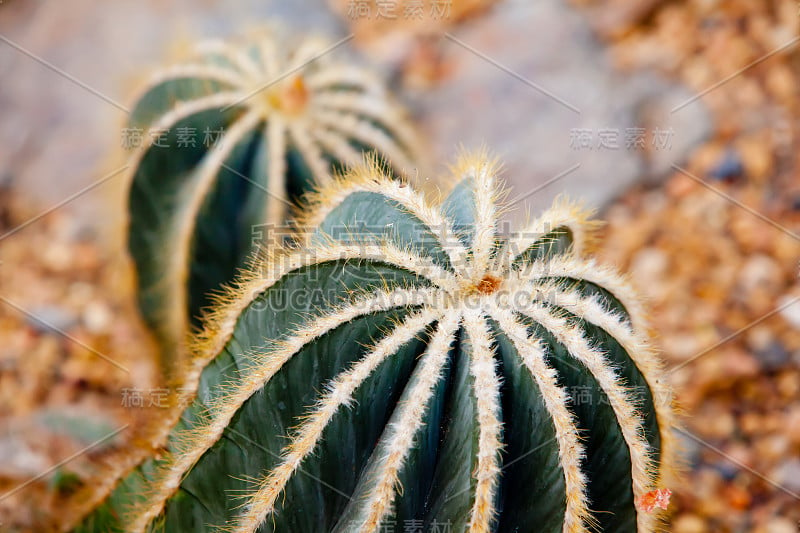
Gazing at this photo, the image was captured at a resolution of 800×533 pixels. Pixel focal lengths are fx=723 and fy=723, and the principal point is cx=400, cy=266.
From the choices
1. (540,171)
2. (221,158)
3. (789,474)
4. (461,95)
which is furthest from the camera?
(461,95)

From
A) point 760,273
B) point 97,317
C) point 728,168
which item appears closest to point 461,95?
point 728,168

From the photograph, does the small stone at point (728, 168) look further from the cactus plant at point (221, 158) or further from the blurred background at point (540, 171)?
the cactus plant at point (221, 158)

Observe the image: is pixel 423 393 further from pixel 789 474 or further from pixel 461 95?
pixel 461 95

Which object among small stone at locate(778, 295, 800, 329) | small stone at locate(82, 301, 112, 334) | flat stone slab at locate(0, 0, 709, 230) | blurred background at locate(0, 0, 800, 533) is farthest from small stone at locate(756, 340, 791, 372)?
small stone at locate(82, 301, 112, 334)

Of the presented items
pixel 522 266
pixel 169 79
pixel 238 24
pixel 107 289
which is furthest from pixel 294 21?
pixel 522 266

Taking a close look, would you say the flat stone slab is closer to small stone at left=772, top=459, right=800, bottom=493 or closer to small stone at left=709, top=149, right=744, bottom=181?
small stone at left=709, top=149, right=744, bottom=181

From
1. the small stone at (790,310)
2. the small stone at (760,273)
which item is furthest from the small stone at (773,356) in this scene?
the small stone at (760,273)

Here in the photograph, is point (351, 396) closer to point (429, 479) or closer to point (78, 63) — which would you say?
point (429, 479)
